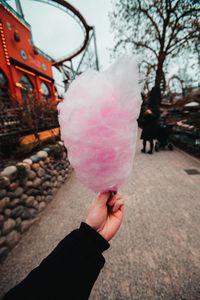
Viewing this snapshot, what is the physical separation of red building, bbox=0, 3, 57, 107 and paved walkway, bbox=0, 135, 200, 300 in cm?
652

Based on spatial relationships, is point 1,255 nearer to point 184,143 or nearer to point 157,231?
point 157,231

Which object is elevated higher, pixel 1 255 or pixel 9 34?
pixel 9 34

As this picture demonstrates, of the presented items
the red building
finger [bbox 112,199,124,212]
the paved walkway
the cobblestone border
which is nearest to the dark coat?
the paved walkway

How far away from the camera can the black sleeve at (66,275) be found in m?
0.73

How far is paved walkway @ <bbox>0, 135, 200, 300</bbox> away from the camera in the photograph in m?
1.89

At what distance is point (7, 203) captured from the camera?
2.70 metres

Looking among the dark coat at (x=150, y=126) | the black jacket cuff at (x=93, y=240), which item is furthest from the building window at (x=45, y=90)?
the black jacket cuff at (x=93, y=240)

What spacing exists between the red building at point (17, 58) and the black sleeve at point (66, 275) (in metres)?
8.11

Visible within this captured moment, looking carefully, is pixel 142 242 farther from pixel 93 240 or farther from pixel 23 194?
pixel 23 194

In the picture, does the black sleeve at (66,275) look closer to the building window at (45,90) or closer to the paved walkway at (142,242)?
the paved walkway at (142,242)

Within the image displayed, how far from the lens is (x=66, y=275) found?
780 mm

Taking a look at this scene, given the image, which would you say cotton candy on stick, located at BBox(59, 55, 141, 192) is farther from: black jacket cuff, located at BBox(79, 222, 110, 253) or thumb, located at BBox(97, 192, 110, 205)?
black jacket cuff, located at BBox(79, 222, 110, 253)

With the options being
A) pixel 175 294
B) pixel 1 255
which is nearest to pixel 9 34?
pixel 1 255

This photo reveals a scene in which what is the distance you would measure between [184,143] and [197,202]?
419 centimetres
